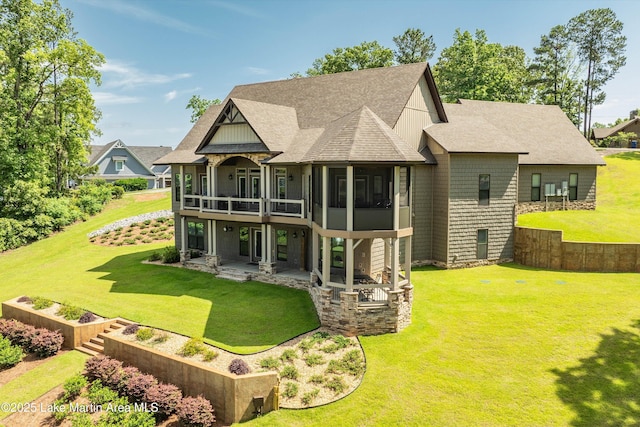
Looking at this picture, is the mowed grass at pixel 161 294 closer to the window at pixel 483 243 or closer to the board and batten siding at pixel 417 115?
the board and batten siding at pixel 417 115

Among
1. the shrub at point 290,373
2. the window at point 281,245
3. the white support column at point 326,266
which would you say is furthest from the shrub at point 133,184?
the shrub at point 290,373

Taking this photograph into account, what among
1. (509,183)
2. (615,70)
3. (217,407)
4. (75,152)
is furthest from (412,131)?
(615,70)

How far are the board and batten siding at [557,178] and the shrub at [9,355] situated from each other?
3162 centimetres

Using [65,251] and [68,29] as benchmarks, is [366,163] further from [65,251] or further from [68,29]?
[68,29]

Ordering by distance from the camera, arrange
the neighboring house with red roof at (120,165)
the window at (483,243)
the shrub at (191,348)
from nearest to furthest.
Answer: the shrub at (191,348) < the window at (483,243) < the neighboring house with red roof at (120,165)

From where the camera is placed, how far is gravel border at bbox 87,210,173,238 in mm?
36312

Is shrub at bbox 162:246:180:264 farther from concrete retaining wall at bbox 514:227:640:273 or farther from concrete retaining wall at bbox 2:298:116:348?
concrete retaining wall at bbox 514:227:640:273

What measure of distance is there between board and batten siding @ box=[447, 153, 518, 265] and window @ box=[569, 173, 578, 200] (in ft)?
30.7

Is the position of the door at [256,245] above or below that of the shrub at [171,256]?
above

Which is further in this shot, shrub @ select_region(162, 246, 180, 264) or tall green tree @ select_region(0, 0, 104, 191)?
tall green tree @ select_region(0, 0, 104, 191)

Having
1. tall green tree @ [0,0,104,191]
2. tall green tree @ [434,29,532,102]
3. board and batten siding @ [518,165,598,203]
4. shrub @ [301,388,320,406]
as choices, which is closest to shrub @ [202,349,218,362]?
shrub @ [301,388,320,406]

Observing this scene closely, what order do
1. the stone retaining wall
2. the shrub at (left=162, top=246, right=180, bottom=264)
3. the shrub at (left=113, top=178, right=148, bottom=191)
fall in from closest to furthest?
1. the stone retaining wall
2. the shrub at (left=162, top=246, right=180, bottom=264)
3. the shrub at (left=113, top=178, right=148, bottom=191)

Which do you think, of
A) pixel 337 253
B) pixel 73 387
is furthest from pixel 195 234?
pixel 73 387

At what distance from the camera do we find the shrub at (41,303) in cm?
1930
